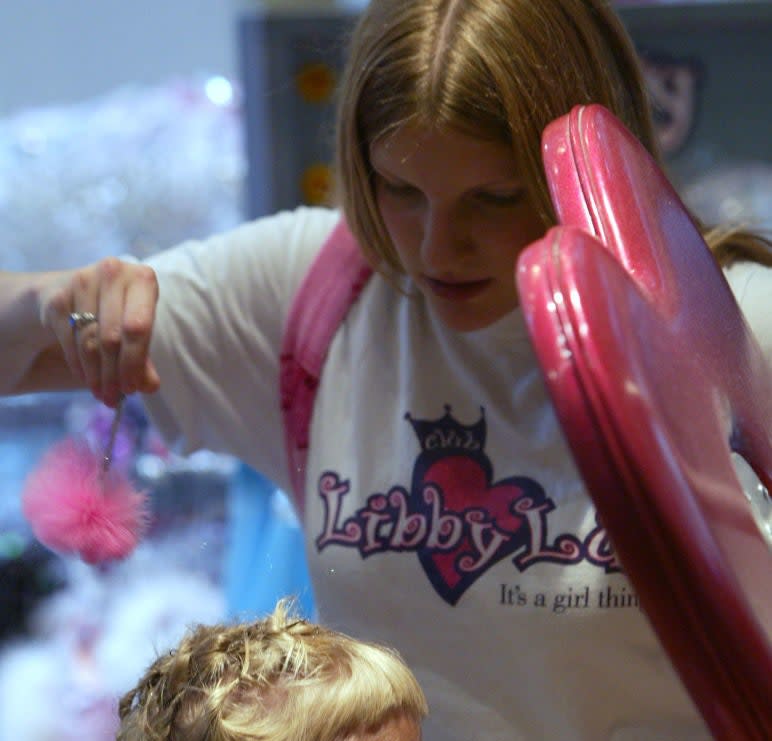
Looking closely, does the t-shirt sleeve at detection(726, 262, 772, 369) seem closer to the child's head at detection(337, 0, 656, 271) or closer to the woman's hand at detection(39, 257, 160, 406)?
the child's head at detection(337, 0, 656, 271)

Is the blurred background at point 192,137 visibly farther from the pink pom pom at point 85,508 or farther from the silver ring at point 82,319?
the silver ring at point 82,319

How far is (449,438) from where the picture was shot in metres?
0.88

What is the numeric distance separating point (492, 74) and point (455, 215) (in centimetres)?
9

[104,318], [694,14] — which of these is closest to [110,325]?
[104,318]

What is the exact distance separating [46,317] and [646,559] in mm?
539

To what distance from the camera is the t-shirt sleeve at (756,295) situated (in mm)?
772

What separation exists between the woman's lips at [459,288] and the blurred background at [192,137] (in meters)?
0.80

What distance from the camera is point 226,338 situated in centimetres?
97

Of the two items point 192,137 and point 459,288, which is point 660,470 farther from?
point 192,137

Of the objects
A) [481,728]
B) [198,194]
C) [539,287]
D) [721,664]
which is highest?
[198,194]

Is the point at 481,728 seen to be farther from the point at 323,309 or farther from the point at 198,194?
the point at 198,194

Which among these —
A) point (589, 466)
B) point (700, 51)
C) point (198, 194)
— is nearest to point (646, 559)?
point (589, 466)

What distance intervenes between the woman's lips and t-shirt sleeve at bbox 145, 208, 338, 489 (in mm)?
195

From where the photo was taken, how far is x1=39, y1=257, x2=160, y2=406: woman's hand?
75 centimetres
